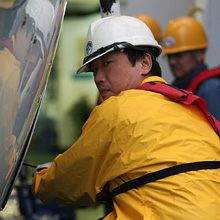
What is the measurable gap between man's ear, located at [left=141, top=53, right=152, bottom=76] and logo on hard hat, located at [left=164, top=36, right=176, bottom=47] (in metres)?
2.72

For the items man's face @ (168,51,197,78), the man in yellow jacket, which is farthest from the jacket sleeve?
man's face @ (168,51,197,78)

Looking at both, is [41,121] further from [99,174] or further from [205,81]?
[99,174]

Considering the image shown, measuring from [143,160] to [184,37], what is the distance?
352cm

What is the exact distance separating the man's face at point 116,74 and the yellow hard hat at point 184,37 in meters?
2.60

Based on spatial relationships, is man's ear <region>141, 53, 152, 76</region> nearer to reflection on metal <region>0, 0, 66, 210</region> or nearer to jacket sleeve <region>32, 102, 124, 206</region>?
jacket sleeve <region>32, 102, 124, 206</region>

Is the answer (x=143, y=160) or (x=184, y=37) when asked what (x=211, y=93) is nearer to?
(x=184, y=37)

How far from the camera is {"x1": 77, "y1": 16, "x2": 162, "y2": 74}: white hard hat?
2498 mm

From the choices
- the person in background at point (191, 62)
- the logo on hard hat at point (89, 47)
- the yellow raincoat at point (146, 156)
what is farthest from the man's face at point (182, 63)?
the yellow raincoat at point (146, 156)

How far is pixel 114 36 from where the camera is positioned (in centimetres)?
251

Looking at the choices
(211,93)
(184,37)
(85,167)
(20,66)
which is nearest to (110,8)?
(85,167)

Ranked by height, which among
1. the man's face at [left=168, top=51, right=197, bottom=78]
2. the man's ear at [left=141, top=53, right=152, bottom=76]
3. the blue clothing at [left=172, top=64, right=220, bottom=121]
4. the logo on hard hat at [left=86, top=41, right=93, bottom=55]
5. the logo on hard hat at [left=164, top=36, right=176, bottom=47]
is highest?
the logo on hard hat at [left=86, top=41, right=93, bottom=55]

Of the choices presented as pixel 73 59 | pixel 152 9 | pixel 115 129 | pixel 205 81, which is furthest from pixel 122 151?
pixel 152 9

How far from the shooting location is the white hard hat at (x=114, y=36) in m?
2.50

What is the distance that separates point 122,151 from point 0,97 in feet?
2.03
